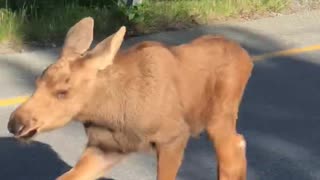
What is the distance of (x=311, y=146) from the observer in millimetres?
7484

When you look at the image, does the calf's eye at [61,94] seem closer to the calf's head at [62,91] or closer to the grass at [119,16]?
the calf's head at [62,91]

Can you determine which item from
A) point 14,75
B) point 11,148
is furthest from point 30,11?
point 11,148

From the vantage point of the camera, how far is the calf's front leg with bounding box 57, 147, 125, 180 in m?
5.44

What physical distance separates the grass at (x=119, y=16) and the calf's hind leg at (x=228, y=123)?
4996 millimetres

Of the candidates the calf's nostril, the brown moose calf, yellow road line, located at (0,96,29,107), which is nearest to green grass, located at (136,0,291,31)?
yellow road line, located at (0,96,29,107)

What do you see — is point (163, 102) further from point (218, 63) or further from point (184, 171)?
point (184, 171)

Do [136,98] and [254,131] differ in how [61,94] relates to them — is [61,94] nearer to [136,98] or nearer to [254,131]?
[136,98]

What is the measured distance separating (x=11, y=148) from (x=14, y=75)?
7.01ft

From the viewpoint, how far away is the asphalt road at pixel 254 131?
6938 mm

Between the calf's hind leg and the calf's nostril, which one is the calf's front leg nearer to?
the calf's hind leg

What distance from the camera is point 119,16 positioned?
11.3 metres

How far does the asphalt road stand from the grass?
1.24 feet

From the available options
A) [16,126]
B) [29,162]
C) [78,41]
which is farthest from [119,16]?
[16,126]

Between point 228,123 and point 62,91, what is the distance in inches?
53.1
